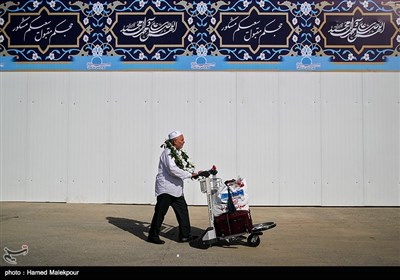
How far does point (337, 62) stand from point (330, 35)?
2.23ft

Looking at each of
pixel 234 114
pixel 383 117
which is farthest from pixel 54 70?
pixel 383 117

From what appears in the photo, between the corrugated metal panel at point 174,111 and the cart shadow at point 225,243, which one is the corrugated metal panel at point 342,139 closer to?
the corrugated metal panel at point 174,111

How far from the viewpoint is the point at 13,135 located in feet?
29.6

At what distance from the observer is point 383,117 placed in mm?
8688

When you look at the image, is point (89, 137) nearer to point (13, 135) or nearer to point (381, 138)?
point (13, 135)

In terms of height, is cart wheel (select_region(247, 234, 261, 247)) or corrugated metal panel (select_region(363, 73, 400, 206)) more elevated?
corrugated metal panel (select_region(363, 73, 400, 206))

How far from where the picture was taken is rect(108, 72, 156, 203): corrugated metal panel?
28.9 feet

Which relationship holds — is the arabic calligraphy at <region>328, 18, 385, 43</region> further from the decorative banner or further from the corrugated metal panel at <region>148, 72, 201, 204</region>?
the corrugated metal panel at <region>148, 72, 201, 204</region>

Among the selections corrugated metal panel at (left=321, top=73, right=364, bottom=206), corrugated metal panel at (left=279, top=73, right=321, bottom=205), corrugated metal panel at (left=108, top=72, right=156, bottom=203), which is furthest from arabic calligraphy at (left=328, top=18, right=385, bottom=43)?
corrugated metal panel at (left=108, top=72, right=156, bottom=203)

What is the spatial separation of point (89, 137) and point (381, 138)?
23.2 feet

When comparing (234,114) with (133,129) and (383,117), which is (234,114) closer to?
(133,129)

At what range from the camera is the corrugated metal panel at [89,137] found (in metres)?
8.84

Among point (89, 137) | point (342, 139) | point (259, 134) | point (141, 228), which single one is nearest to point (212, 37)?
point (259, 134)

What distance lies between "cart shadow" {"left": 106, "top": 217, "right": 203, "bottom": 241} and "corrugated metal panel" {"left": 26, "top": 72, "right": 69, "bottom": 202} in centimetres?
241
